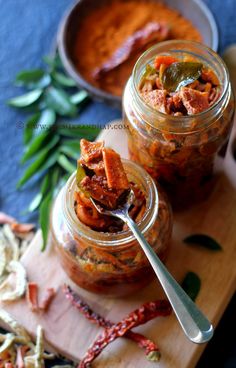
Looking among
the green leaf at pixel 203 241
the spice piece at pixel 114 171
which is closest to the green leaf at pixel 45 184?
the green leaf at pixel 203 241

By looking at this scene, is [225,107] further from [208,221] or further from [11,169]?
[11,169]

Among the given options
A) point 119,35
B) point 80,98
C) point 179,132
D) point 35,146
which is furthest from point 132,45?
point 179,132

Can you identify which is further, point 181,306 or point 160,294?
point 160,294

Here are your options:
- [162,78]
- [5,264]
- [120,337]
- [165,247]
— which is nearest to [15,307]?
[5,264]

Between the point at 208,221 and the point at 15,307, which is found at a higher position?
the point at 15,307

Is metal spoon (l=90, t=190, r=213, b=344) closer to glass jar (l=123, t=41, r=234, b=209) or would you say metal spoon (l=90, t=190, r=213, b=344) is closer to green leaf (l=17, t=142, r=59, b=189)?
glass jar (l=123, t=41, r=234, b=209)

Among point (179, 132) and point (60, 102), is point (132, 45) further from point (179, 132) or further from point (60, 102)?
point (179, 132)

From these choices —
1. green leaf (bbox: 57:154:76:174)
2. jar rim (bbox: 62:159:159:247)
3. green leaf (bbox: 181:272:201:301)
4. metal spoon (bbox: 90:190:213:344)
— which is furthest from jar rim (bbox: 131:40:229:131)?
green leaf (bbox: 57:154:76:174)
